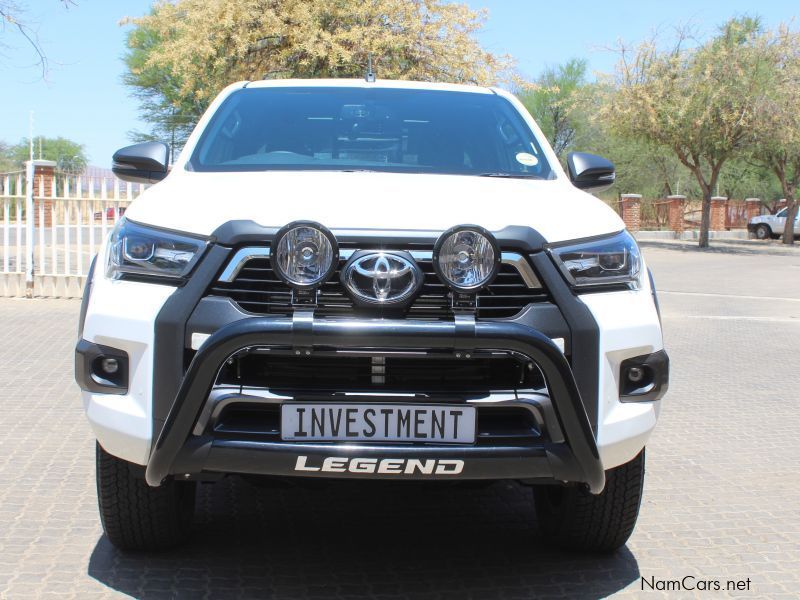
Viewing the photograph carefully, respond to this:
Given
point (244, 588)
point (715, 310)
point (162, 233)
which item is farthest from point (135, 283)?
point (715, 310)

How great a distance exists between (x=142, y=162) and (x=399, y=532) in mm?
1884

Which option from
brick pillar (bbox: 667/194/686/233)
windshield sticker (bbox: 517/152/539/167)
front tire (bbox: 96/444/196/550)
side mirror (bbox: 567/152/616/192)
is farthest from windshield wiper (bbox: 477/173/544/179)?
brick pillar (bbox: 667/194/686/233)

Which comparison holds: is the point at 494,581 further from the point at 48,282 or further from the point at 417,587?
the point at 48,282

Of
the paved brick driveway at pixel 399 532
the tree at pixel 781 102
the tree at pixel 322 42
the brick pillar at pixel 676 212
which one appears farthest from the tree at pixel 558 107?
the paved brick driveway at pixel 399 532

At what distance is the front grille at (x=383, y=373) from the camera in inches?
116

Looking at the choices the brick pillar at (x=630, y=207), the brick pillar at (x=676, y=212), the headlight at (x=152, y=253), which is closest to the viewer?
the headlight at (x=152, y=253)

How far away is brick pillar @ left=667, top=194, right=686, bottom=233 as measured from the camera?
41.5 meters

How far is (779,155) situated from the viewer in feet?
124

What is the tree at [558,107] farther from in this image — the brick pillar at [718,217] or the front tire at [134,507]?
the front tire at [134,507]

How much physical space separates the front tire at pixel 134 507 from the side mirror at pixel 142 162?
51.2 inches

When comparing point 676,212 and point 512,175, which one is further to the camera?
point 676,212

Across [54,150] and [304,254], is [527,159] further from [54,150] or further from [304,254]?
[54,150]

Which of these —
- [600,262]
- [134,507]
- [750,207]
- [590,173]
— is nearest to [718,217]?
[750,207]

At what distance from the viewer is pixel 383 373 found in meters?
2.96
